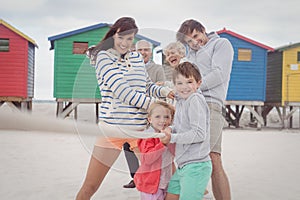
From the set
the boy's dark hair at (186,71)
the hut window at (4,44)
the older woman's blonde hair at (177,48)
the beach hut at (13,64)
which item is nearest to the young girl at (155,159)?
the boy's dark hair at (186,71)

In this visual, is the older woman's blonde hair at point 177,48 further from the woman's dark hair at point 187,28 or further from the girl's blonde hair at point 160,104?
the girl's blonde hair at point 160,104

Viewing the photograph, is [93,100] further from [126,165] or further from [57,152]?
[57,152]

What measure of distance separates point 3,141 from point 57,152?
1894 millimetres

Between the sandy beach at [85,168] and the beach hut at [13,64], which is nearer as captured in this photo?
the sandy beach at [85,168]

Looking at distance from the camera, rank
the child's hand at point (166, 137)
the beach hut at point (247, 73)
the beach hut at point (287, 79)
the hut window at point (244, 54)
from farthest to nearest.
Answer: the beach hut at point (287, 79) → the hut window at point (244, 54) → the beach hut at point (247, 73) → the child's hand at point (166, 137)

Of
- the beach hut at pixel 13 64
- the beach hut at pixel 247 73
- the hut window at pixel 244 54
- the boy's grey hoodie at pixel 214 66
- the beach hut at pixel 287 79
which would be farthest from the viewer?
the beach hut at pixel 287 79

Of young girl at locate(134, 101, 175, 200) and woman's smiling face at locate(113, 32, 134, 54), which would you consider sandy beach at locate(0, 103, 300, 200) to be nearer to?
young girl at locate(134, 101, 175, 200)

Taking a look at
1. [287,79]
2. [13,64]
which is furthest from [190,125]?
[287,79]

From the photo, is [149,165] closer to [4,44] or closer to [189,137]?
[189,137]

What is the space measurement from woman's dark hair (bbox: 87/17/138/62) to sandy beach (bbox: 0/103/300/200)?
344 mm

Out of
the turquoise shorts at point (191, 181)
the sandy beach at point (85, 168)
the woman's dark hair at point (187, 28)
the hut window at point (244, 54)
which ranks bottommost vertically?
the sandy beach at point (85, 168)

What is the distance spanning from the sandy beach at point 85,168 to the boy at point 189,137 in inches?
14.9

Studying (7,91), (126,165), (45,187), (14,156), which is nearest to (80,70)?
(126,165)

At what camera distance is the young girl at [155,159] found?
87.1 inches
